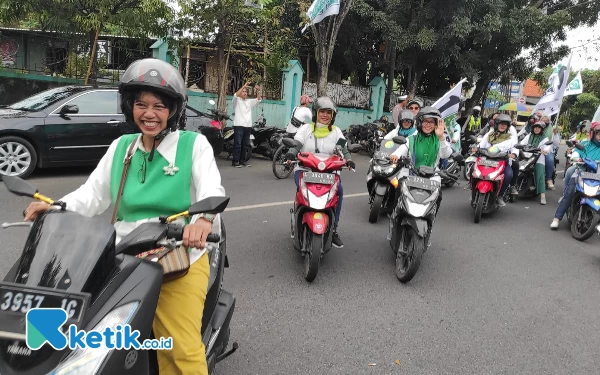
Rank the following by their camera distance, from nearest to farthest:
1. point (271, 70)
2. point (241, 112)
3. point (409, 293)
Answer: point (409, 293)
point (241, 112)
point (271, 70)

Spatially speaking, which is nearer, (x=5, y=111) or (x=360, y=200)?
(x=5, y=111)

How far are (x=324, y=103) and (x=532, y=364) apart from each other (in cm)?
292

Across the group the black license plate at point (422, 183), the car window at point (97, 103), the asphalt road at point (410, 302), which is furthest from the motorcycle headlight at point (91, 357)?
the car window at point (97, 103)

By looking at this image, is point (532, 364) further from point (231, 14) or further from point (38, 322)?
point (231, 14)

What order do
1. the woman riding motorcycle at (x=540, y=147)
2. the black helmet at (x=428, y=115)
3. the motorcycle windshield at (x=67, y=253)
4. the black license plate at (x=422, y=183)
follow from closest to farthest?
the motorcycle windshield at (x=67, y=253) < the black license plate at (x=422, y=183) < the black helmet at (x=428, y=115) < the woman riding motorcycle at (x=540, y=147)

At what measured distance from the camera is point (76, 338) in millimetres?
1329

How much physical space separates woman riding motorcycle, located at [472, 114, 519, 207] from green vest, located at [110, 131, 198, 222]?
5.69 meters

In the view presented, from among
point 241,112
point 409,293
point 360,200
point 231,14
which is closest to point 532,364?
point 409,293

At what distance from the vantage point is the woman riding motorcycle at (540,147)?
330 inches

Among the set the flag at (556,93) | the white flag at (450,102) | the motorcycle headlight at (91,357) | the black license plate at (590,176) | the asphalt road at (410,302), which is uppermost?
the flag at (556,93)

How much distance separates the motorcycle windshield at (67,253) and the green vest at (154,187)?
51cm

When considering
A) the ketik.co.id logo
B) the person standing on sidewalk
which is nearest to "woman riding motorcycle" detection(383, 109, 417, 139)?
the person standing on sidewalk

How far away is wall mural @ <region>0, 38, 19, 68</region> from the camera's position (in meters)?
12.8

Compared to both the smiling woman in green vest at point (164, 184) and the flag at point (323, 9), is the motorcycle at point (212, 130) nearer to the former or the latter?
the flag at point (323, 9)
